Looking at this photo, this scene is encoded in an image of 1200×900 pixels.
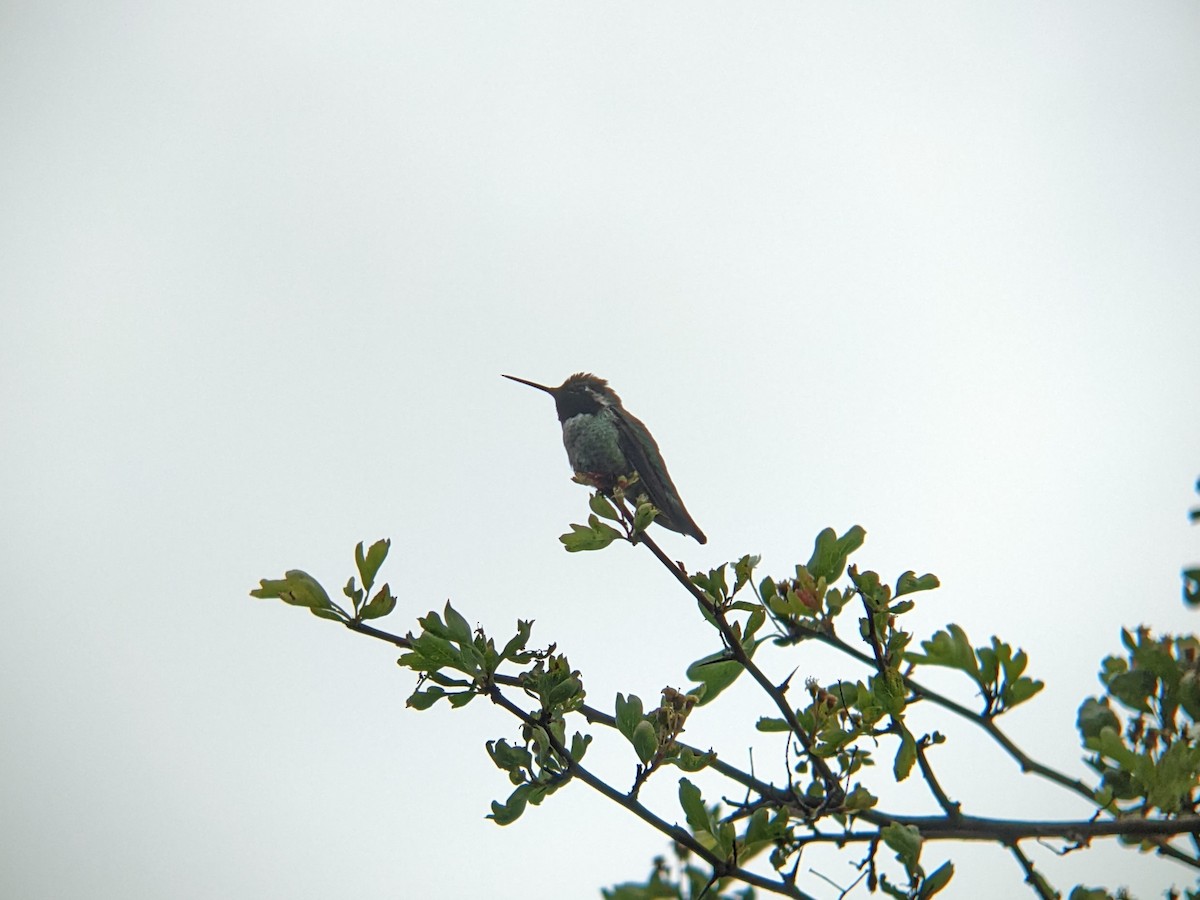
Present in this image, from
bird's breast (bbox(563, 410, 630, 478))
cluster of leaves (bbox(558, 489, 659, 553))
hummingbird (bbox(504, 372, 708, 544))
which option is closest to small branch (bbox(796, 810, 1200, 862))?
cluster of leaves (bbox(558, 489, 659, 553))

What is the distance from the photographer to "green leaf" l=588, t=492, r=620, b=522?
3336 mm

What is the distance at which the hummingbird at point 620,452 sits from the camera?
5.86 meters

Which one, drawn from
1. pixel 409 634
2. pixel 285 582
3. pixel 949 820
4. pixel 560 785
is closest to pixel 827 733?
pixel 949 820

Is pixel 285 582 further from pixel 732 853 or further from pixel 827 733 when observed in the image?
pixel 827 733

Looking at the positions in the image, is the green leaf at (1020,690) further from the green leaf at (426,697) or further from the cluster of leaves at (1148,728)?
the green leaf at (426,697)

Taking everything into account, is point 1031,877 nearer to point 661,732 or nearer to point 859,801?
point 859,801

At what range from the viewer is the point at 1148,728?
284 cm

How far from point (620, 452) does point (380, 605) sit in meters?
3.27

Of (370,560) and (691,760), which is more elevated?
(370,560)

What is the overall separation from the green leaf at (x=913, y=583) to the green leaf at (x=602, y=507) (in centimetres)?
99

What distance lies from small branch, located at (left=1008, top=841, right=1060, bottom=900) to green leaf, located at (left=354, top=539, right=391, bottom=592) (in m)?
2.03

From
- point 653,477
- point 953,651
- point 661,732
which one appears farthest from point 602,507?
point 653,477

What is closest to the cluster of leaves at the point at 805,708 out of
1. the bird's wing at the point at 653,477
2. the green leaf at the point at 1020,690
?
the green leaf at the point at 1020,690

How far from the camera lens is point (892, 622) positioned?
9.89 ft
